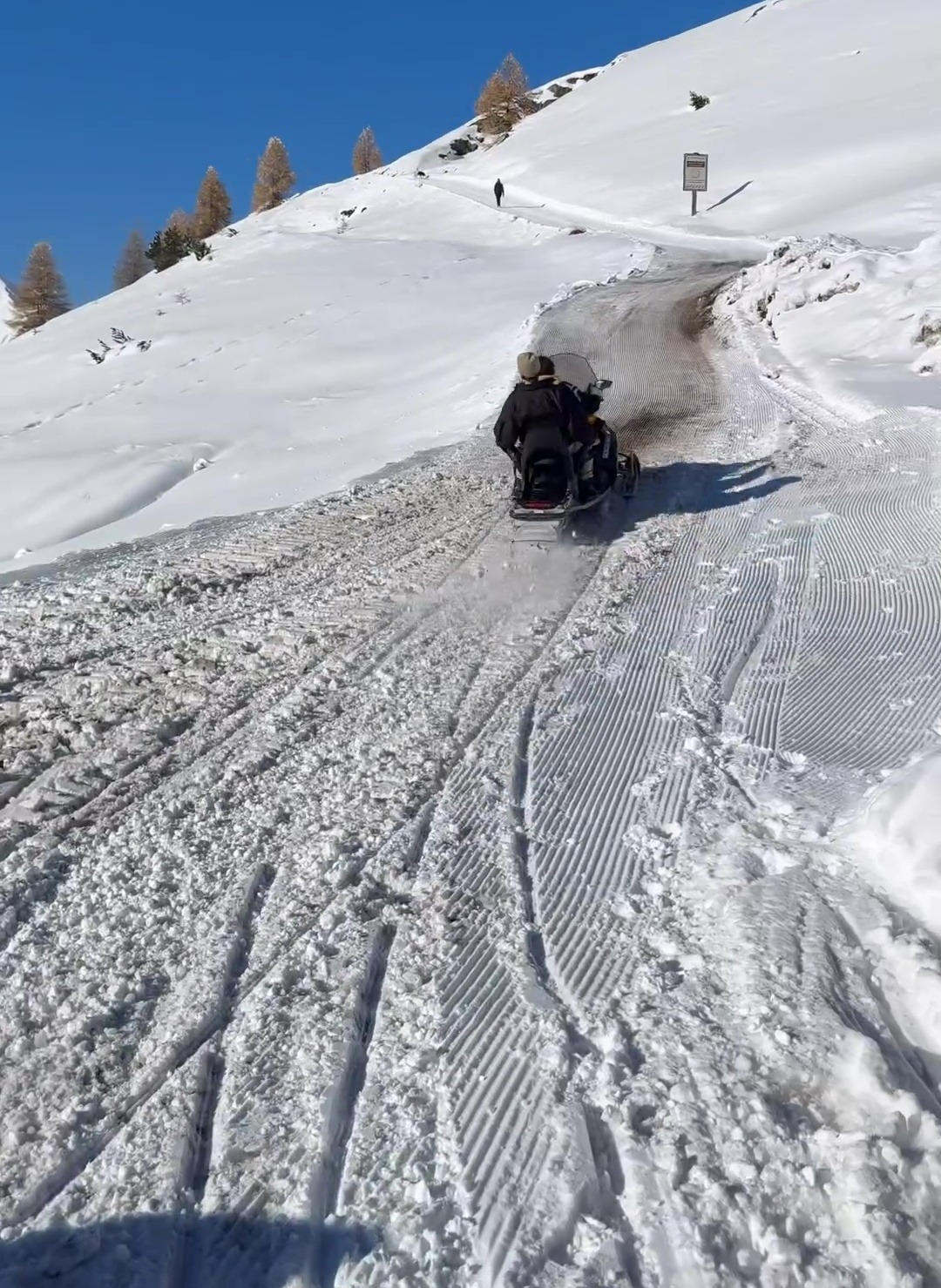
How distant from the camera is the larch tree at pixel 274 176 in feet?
236

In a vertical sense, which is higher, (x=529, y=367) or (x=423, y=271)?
(x=423, y=271)

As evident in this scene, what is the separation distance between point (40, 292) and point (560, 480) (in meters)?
68.7

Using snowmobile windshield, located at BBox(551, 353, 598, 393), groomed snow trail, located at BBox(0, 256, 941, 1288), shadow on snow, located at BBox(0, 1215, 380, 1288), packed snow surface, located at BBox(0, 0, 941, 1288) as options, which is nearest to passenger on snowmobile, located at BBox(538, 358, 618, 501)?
snowmobile windshield, located at BBox(551, 353, 598, 393)

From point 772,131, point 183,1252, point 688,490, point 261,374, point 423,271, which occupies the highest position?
point 772,131

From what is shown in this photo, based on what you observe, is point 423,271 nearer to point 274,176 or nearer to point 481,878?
point 481,878

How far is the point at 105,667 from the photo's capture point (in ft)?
18.9

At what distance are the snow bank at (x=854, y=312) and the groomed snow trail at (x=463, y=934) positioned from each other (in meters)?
6.22

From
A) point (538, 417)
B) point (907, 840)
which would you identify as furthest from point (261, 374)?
point (907, 840)

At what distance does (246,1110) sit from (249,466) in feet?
34.1

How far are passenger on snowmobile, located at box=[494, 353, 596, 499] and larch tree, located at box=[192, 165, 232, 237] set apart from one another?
231 feet

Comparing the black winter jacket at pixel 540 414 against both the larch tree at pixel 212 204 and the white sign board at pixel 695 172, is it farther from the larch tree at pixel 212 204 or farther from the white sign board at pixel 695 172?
the larch tree at pixel 212 204

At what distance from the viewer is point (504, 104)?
6319cm

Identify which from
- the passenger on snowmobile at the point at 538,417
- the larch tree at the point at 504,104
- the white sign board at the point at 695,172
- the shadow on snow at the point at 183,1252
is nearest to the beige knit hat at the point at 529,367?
the passenger on snowmobile at the point at 538,417

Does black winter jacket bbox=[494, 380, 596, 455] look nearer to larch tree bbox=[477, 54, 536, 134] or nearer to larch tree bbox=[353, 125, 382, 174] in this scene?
larch tree bbox=[477, 54, 536, 134]
